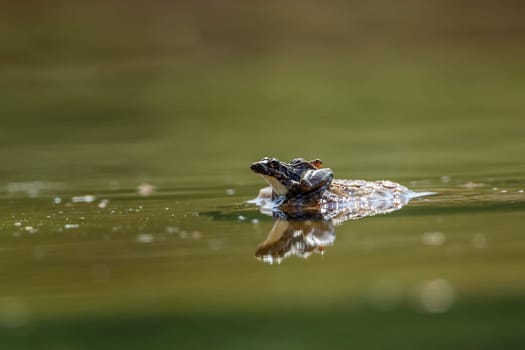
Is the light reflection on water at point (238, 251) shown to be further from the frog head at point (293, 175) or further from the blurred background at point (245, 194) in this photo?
the frog head at point (293, 175)

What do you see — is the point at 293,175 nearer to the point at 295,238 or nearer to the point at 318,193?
the point at 318,193

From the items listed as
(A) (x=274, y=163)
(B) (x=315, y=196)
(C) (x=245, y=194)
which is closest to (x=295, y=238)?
→ (A) (x=274, y=163)

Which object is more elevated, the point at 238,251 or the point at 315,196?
the point at 315,196

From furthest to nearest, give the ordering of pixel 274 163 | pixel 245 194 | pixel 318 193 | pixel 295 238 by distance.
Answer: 1. pixel 245 194
2. pixel 318 193
3. pixel 274 163
4. pixel 295 238

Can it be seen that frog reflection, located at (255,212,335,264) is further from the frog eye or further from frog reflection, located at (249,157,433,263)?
the frog eye

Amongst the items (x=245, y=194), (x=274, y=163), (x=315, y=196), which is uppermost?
(x=274, y=163)

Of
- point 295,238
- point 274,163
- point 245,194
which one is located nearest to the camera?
point 295,238

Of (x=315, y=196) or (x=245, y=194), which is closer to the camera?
(x=315, y=196)

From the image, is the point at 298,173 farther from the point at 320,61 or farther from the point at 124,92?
the point at 320,61
